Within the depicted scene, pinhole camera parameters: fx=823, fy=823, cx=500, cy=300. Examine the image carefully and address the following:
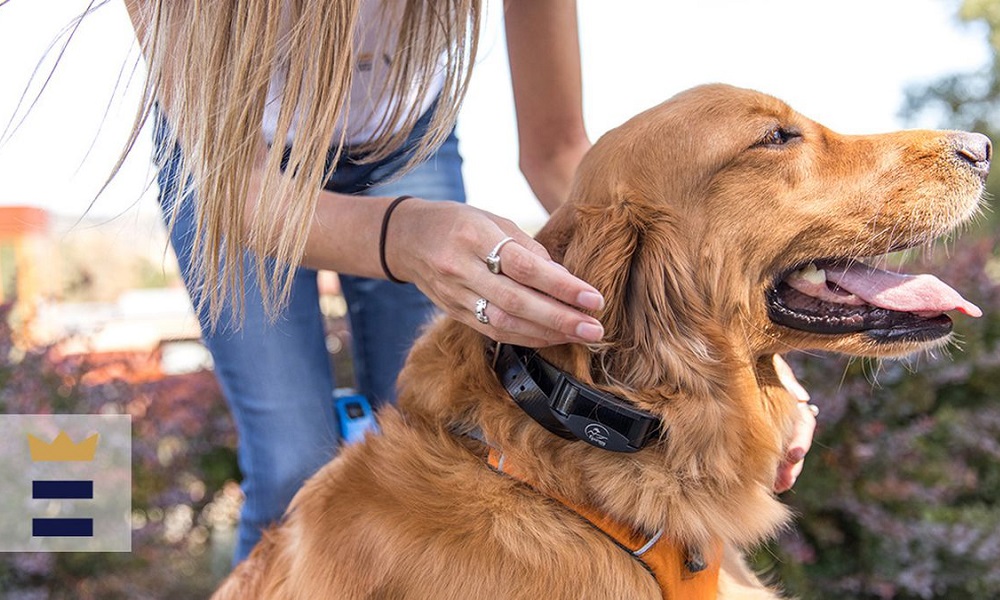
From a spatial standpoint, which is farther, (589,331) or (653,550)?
(653,550)

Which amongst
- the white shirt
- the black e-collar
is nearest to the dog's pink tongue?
the black e-collar

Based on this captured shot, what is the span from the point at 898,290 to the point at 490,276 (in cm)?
108

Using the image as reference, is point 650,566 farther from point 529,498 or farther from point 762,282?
point 762,282

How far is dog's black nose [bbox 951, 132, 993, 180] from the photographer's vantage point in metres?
2.00

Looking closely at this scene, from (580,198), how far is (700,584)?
95 centimetres

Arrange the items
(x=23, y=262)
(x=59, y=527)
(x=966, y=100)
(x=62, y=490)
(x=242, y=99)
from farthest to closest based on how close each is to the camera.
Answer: (x=966, y=100), (x=23, y=262), (x=59, y=527), (x=62, y=490), (x=242, y=99)

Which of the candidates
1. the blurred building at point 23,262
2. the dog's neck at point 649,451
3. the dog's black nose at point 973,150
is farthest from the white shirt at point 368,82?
the blurred building at point 23,262

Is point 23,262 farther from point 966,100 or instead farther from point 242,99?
point 966,100

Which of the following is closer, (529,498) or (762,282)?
(529,498)

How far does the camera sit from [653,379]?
6.10 ft

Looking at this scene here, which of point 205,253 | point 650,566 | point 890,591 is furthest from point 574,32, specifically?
point 890,591

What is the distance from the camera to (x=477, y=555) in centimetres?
172

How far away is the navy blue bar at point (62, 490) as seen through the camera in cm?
365

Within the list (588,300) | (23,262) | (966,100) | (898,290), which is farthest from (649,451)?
(966,100)
